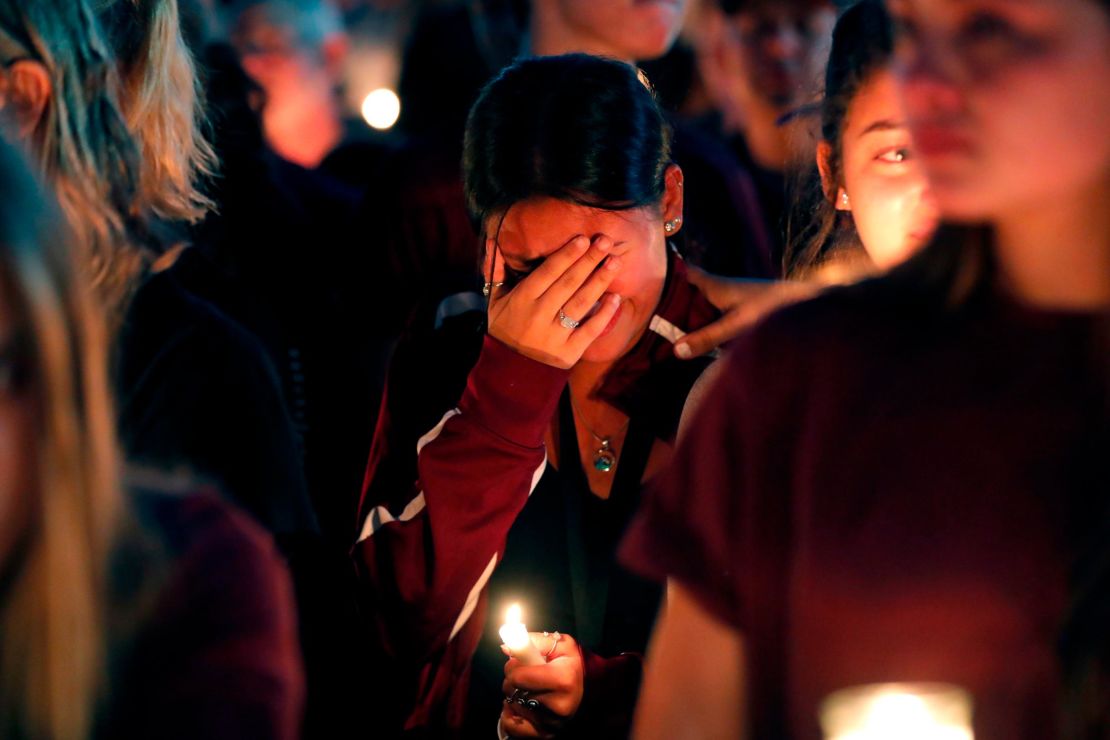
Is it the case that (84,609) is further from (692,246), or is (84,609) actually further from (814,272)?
(692,246)

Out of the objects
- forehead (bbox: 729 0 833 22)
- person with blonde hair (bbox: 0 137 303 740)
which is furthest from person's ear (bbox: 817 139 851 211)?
forehead (bbox: 729 0 833 22)

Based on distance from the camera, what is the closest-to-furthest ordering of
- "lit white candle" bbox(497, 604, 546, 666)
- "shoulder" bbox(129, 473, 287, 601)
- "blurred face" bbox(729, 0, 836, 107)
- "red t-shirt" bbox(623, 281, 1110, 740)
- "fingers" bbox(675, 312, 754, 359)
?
"red t-shirt" bbox(623, 281, 1110, 740)
"shoulder" bbox(129, 473, 287, 601)
"lit white candle" bbox(497, 604, 546, 666)
"fingers" bbox(675, 312, 754, 359)
"blurred face" bbox(729, 0, 836, 107)

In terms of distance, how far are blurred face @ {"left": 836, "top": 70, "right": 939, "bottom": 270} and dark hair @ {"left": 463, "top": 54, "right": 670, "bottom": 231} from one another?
0.35 metres

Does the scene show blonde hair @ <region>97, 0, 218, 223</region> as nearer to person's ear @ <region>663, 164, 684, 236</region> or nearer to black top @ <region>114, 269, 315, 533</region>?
black top @ <region>114, 269, 315, 533</region>

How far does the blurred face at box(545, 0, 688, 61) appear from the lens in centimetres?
281

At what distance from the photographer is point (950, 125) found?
100cm

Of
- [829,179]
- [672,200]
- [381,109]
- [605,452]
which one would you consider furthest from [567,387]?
[381,109]

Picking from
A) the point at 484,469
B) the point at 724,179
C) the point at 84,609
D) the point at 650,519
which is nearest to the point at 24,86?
the point at 484,469

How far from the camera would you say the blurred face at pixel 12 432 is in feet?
3.36

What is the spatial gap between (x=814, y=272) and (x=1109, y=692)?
1.20 m

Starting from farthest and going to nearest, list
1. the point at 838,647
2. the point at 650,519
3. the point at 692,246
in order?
the point at 692,246 < the point at 650,519 < the point at 838,647

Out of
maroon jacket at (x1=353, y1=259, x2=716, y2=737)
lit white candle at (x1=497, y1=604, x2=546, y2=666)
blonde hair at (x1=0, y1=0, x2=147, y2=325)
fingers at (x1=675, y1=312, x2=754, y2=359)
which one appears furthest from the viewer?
fingers at (x1=675, y1=312, x2=754, y2=359)

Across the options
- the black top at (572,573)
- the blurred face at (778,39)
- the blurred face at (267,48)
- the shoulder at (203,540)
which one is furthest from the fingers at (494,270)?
the blurred face at (267,48)

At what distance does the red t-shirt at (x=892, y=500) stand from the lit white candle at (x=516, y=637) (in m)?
0.50
